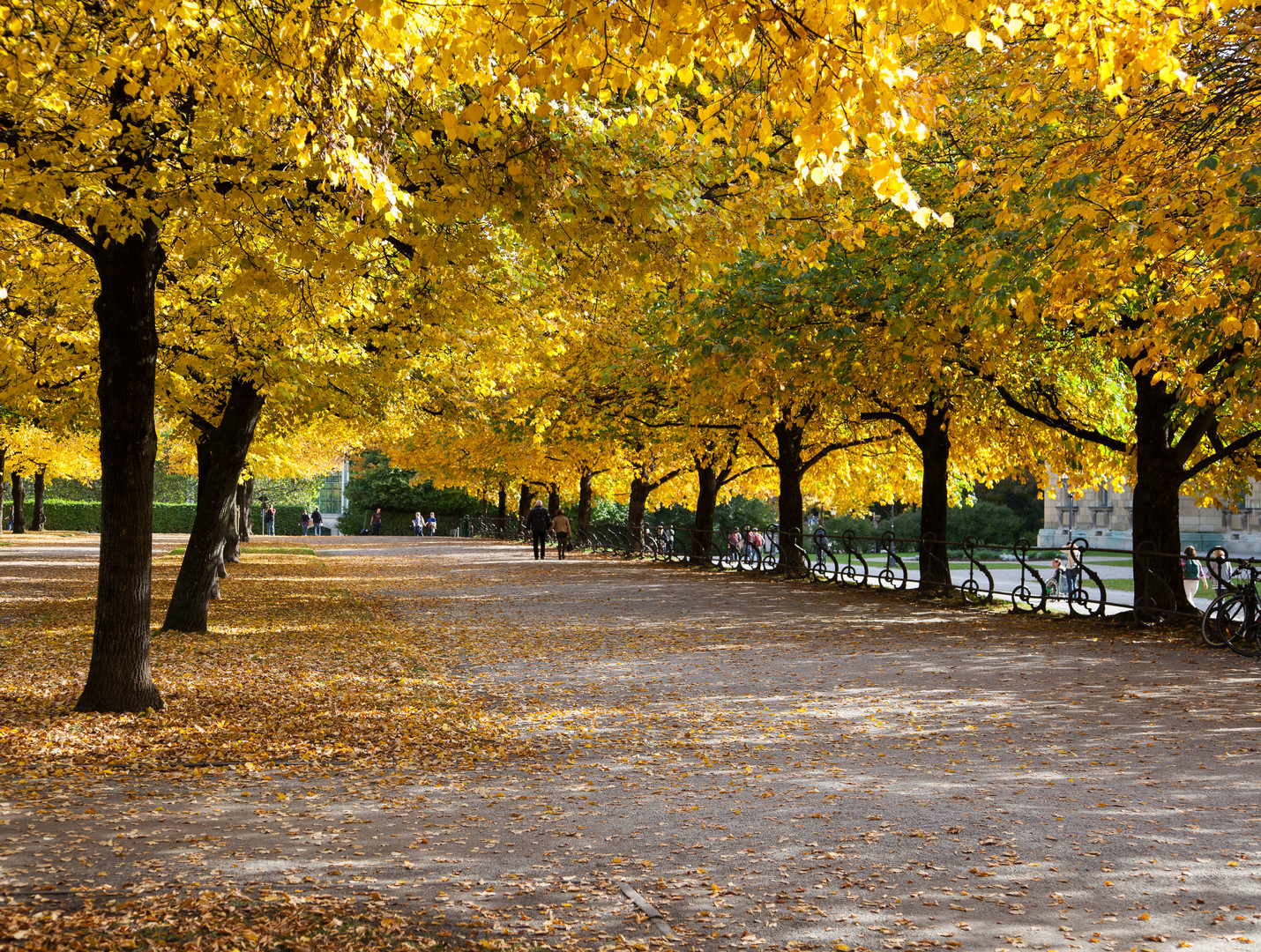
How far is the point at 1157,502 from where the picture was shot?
14547 mm

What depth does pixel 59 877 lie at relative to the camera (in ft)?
14.6

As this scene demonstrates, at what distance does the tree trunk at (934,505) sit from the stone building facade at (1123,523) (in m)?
28.0

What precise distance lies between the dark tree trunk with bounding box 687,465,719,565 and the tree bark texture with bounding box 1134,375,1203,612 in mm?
14986

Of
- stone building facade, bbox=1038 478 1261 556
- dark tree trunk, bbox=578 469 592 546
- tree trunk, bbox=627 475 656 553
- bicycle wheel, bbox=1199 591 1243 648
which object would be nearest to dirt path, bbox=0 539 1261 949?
bicycle wheel, bbox=1199 591 1243 648

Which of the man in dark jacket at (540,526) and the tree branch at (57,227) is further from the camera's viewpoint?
the man in dark jacket at (540,526)

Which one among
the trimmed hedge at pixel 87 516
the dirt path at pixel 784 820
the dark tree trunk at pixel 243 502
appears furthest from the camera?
the trimmed hedge at pixel 87 516

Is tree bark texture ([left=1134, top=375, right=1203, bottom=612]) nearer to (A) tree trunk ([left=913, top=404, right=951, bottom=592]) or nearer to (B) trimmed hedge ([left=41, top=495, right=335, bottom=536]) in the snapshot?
(A) tree trunk ([left=913, top=404, right=951, bottom=592])

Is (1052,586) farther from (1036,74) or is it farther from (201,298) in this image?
(201,298)

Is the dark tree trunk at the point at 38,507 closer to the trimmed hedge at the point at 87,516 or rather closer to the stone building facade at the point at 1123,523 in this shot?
the trimmed hedge at the point at 87,516

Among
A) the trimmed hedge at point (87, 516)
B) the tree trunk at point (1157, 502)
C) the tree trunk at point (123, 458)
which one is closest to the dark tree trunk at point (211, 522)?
the tree trunk at point (123, 458)

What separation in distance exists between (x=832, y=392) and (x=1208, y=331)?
8.24 meters

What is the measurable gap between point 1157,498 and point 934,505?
4.96m

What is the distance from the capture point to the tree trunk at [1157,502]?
46.2ft

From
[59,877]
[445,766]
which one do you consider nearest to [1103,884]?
[445,766]
